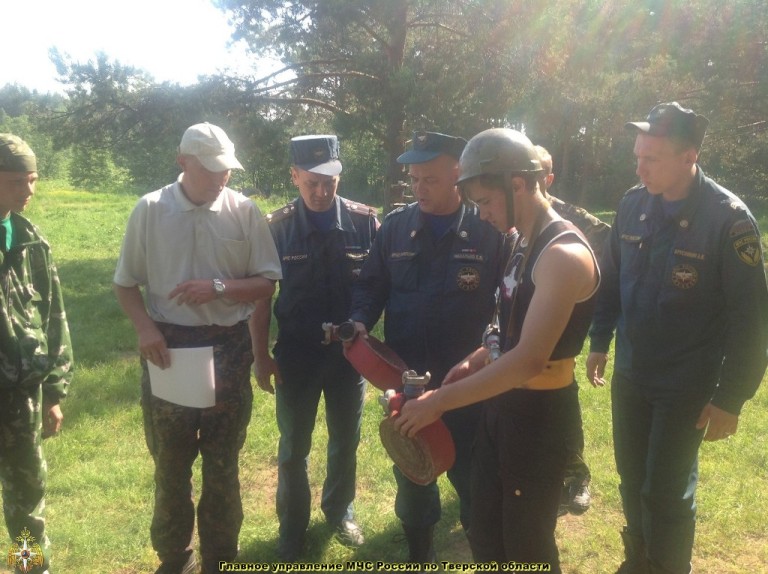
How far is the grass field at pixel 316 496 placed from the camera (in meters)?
3.38

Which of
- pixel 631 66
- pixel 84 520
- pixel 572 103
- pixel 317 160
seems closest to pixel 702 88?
pixel 631 66

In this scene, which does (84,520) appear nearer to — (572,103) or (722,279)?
(722,279)

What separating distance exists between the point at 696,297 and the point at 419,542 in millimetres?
1706

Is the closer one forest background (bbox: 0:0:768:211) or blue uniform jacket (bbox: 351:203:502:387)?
blue uniform jacket (bbox: 351:203:502:387)

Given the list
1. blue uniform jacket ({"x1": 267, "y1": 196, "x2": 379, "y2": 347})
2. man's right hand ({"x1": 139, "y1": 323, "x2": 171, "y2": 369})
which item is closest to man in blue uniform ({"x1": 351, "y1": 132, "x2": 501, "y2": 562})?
blue uniform jacket ({"x1": 267, "y1": 196, "x2": 379, "y2": 347})

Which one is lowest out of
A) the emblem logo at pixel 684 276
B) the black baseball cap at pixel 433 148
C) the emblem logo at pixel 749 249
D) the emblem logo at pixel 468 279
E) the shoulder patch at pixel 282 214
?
the emblem logo at pixel 468 279

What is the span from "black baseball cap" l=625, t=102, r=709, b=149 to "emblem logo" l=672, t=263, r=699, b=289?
493mm

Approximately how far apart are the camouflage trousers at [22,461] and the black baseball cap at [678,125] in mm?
2809

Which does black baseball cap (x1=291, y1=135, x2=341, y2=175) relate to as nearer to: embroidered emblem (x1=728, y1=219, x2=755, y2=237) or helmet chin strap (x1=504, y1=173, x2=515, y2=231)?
helmet chin strap (x1=504, y1=173, x2=515, y2=231)

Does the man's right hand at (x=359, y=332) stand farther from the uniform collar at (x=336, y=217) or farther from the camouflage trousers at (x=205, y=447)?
the uniform collar at (x=336, y=217)

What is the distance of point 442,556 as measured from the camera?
11.1ft

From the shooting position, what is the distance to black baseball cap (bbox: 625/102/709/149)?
2.57 metres

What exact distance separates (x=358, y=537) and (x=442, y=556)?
46cm

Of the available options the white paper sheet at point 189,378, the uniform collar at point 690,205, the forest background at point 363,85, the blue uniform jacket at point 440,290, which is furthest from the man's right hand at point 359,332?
the forest background at point 363,85
